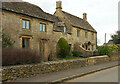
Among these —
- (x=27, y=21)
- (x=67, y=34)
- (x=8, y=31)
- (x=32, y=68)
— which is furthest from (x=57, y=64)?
(x=67, y=34)

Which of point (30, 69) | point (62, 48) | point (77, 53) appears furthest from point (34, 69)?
point (77, 53)

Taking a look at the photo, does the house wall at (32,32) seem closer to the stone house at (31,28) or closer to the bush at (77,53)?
the stone house at (31,28)

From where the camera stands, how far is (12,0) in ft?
54.4

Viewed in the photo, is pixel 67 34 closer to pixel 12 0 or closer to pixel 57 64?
pixel 12 0

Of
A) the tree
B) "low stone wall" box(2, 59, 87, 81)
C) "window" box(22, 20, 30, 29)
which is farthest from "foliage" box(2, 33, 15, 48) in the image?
the tree

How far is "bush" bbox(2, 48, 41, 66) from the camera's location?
806 cm

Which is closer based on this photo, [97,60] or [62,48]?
[97,60]

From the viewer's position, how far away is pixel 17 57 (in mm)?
8609

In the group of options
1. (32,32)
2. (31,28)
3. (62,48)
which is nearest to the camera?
(31,28)

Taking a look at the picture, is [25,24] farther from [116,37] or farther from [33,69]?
[116,37]

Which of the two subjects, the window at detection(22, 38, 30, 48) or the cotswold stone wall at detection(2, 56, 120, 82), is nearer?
the cotswold stone wall at detection(2, 56, 120, 82)

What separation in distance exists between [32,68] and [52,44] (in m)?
10.3

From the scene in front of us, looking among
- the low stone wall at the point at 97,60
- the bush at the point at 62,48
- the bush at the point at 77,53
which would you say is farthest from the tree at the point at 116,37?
the bush at the point at 62,48

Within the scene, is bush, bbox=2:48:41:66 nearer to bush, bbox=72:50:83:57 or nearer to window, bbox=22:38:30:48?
window, bbox=22:38:30:48
